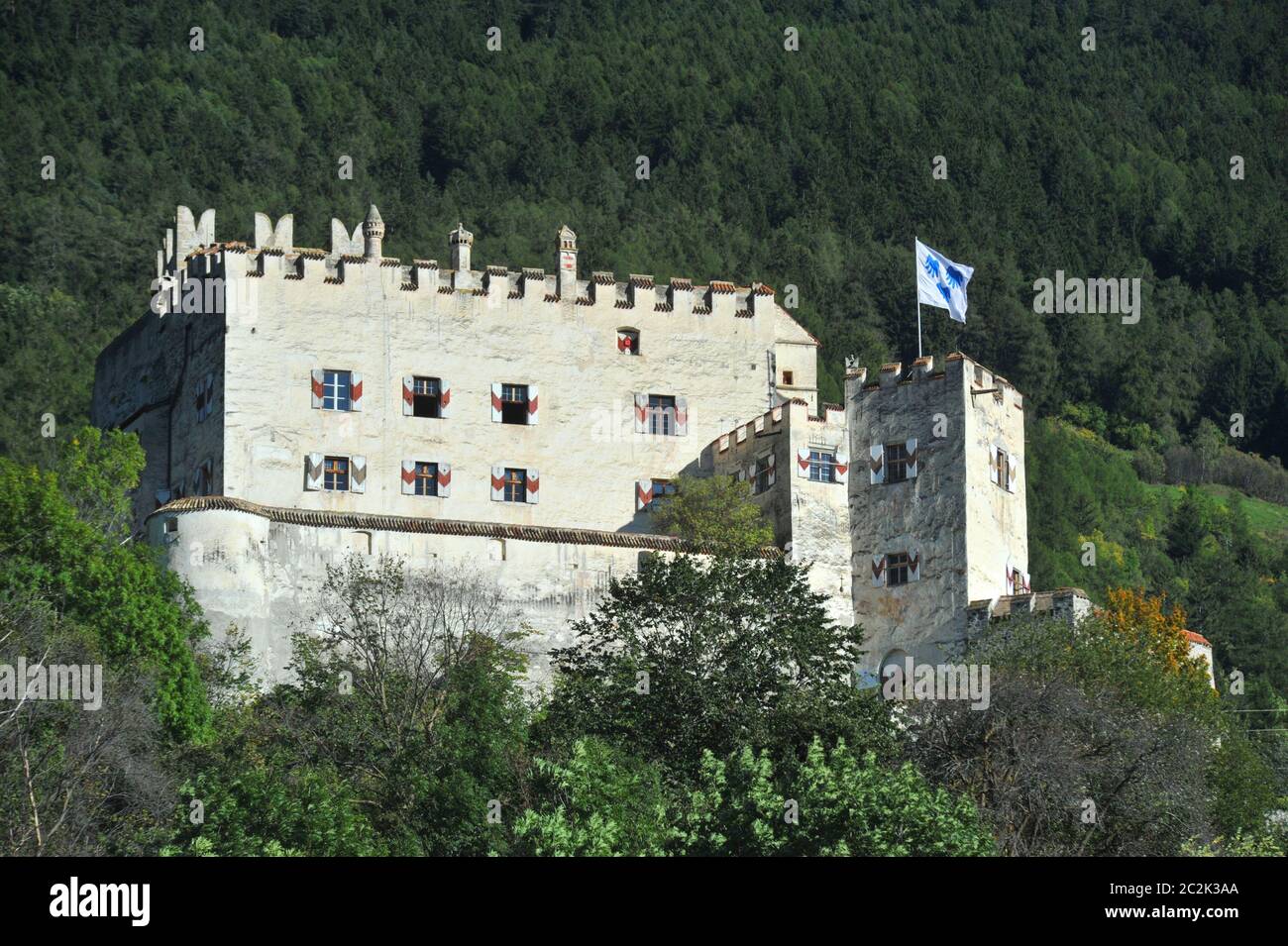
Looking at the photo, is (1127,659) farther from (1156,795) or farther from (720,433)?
(720,433)

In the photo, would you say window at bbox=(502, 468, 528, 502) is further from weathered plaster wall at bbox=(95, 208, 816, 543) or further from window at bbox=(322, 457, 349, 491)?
window at bbox=(322, 457, 349, 491)

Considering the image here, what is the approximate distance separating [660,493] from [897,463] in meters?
6.09

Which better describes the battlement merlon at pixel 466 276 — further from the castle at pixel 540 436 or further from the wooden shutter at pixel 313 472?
the wooden shutter at pixel 313 472

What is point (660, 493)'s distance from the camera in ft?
173

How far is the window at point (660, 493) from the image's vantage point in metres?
52.4

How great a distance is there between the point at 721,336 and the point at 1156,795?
19681 mm

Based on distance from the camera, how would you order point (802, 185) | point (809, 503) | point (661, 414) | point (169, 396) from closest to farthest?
1. point (809, 503)
2. point (661, 414)
3. point (169, 396)
4. point (802, 185)

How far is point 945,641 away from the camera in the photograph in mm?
47469

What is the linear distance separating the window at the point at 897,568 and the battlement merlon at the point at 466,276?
8.30m

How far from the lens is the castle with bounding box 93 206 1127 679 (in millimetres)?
46938

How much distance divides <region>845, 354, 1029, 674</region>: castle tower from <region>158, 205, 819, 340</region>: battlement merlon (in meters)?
5.40

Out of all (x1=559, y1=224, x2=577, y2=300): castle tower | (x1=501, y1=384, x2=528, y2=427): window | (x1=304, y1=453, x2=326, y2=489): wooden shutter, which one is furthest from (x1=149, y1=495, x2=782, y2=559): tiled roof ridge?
(x1=559, y1=224, x2=577, y2=300): castle tower

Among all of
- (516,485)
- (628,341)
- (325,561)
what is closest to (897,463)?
(628,341)

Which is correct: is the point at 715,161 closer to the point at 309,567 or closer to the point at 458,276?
the point at 458,276
